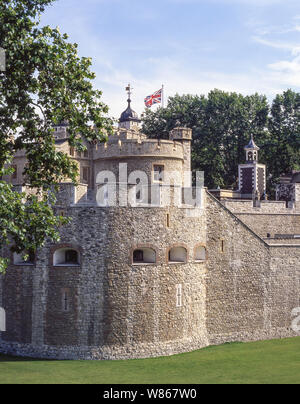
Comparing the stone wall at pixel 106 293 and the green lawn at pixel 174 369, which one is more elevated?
the stone wall at pixel 106 293

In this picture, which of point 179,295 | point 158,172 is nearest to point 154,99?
point 158,172

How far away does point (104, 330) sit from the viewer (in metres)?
24.9

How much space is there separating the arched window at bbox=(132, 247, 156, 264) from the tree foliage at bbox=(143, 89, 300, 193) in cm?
3025

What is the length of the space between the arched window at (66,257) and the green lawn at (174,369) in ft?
14.0

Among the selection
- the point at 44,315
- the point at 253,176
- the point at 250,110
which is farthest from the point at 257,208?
the point at 250,110

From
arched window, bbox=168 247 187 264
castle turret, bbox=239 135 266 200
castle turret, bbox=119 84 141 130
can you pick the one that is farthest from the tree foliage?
arched window, bbox=168 247 187 264

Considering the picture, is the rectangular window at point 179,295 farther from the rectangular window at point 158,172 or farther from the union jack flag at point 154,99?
the union jack flag at point 154,99

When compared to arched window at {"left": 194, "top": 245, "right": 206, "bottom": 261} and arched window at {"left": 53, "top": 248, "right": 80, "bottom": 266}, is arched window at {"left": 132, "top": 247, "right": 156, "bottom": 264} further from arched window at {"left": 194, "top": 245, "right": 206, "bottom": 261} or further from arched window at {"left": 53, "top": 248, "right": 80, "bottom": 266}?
arched window at {"left": 194, "top": 245, "right": 206, "bottom": 261}

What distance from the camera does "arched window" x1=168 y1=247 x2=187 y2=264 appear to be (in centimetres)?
2692

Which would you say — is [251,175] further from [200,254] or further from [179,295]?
[179,295]

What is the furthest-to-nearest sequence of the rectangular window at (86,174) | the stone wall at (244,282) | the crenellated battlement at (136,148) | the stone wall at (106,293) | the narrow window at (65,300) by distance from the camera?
the rectangular window at (86,174) < the crenellated battlement at (136,148) < the stone wall at (244,282) < the narrow window at (65,300) < the stone wall at (106,293)

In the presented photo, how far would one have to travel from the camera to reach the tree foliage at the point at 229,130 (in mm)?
56812

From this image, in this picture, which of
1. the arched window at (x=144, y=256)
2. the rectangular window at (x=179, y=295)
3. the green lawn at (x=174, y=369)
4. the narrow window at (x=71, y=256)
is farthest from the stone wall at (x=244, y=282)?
the narrow window at (x=71, y=256)
